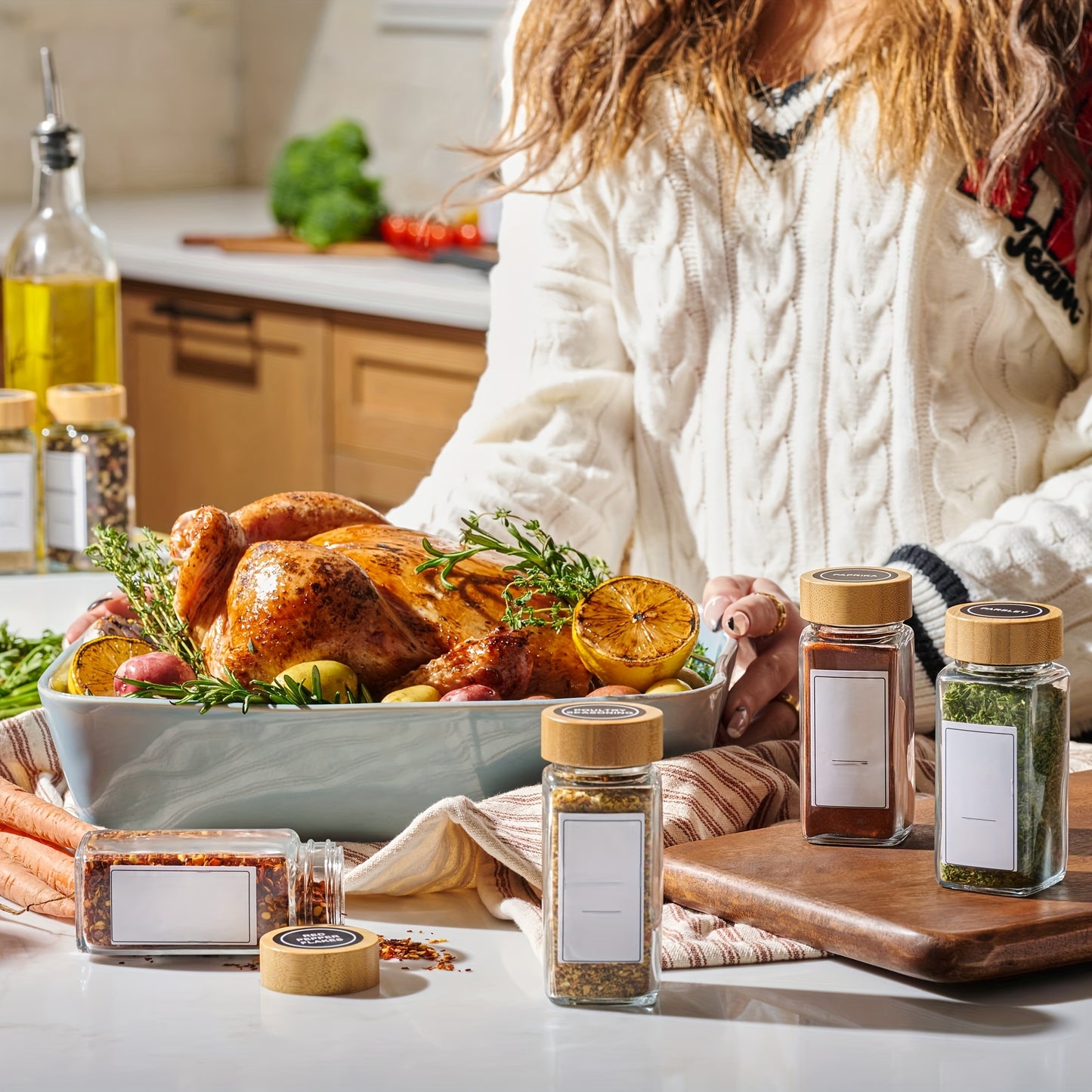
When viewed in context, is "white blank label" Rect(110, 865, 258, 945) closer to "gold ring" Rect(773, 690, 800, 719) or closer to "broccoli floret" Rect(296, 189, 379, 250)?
"gold ring" Rect(773, 690, 800, 719)

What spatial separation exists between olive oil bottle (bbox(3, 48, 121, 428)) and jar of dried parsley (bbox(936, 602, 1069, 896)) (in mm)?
1124

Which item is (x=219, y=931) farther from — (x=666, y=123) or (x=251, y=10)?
(x=251, y=10)

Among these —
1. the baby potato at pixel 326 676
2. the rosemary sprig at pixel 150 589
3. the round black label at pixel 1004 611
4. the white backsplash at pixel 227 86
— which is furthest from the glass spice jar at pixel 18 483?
the white backsplash at pixel 227 86

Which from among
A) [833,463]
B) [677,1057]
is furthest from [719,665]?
[833,463]

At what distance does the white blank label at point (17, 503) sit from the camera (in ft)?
5.13

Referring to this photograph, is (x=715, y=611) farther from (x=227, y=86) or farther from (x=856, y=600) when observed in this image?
(x=227, y=86)

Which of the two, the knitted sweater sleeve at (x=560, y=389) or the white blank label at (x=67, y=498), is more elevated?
the knitted sweater sleeve at (x=560, y=389)

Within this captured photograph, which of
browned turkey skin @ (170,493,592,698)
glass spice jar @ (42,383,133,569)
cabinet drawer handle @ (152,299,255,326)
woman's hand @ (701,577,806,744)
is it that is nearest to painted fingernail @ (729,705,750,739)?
woman's hand @ (701,577,806,744)

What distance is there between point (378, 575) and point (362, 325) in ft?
6.66

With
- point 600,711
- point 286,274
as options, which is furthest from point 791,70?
point 286,274

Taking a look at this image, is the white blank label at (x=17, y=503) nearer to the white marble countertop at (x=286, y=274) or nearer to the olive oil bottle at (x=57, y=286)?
the olive oil bottle at (x=57, y=286)

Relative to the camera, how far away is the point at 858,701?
0.87 meters

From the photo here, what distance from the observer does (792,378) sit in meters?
1.43

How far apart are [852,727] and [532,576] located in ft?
0.66
